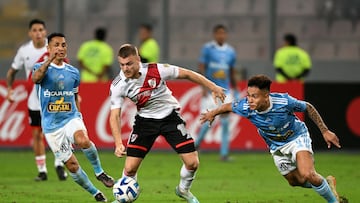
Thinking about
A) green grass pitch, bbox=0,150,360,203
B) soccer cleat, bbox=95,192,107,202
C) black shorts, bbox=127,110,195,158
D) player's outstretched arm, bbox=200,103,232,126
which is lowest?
green grass pitch, bbox=0,150,360,203

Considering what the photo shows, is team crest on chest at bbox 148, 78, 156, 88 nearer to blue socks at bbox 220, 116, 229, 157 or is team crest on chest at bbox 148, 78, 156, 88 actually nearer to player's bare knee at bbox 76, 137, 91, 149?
player's bare knee at bbox 76, 137, 91, 149

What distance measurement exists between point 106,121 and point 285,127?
31.4ft

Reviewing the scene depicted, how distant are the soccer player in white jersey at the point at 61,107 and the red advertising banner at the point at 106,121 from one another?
7275 millimetres

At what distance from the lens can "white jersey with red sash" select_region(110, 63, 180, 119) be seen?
11.8 meters

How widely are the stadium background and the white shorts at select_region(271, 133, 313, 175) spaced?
1215 cm

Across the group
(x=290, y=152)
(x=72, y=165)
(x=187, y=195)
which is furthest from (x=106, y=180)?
(x=290, y=152)

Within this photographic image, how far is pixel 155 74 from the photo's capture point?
1199 centimetres

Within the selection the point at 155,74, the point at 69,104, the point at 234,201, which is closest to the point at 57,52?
the point at 69,104

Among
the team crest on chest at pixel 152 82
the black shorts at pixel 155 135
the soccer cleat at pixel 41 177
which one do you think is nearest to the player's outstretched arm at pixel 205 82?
the team crest on chest at pixel 152 82

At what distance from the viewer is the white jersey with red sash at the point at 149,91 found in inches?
465

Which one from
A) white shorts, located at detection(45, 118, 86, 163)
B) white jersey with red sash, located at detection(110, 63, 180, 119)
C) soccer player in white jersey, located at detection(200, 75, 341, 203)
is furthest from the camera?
white shorts, located at detection(45, 118, 86, 163)

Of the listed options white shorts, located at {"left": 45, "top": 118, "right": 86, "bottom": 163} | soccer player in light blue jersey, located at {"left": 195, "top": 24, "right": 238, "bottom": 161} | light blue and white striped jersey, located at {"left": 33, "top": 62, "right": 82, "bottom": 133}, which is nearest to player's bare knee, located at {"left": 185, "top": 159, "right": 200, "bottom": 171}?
white shorts, located at {"left": 45, "top": 118, "right": 86, "bottom": 163}

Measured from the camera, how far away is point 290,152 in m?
11.8

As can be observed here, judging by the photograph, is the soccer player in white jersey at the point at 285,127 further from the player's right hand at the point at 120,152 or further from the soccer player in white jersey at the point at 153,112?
the player's right hand at the point at 120,152
